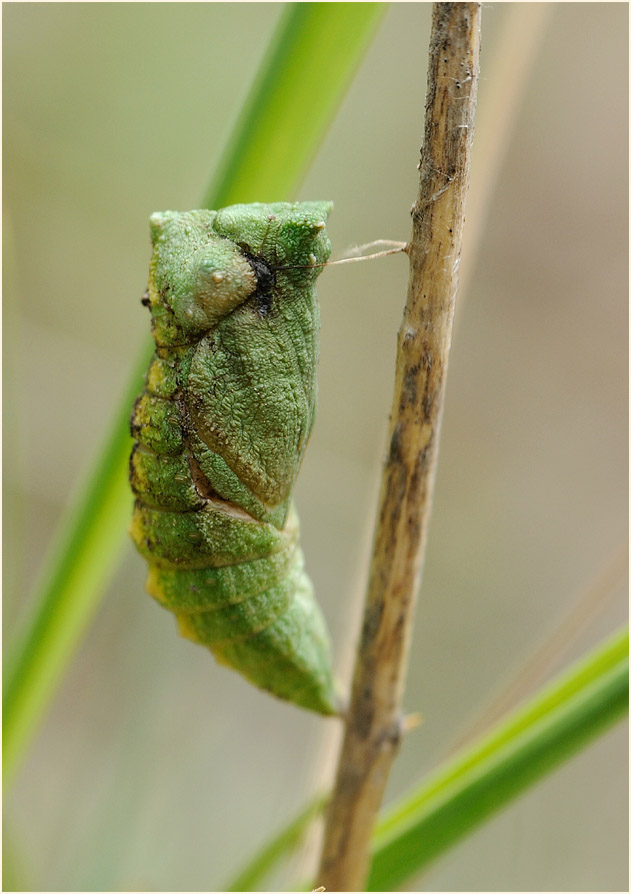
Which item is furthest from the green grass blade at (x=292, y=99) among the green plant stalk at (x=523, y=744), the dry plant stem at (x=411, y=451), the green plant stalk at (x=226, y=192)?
the green plant stalk at (x=523, y=744)

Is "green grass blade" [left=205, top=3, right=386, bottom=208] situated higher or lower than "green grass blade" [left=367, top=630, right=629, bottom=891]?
higher

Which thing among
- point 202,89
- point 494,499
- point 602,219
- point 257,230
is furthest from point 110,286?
point 257,230

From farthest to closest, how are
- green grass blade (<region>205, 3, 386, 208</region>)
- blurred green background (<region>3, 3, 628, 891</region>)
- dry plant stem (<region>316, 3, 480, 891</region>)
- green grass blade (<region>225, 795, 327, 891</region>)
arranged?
blurred green background (<region>3, 3, 628, 891</region>) < green grass blade (<region>225, 795, 327, 891</region>) < green grass blade (<region>205, 3, 386, 208</region>) < dry plant stem (<region>316, 3, 480, 891</region>)

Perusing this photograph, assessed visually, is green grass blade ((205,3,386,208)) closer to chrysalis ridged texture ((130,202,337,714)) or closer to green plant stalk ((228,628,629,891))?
chrysalis ridged texture ((130,202,337,714))

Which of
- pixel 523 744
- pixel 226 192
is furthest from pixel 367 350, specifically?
pixel 523 744

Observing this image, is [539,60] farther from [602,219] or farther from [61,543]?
[61,543]

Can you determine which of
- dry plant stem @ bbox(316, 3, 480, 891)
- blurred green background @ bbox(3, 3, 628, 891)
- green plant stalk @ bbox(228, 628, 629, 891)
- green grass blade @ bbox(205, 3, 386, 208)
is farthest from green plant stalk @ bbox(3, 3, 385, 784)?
blurred green background @ bbox(3, 3, 628, 891)

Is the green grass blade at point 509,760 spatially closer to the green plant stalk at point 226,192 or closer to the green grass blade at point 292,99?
the green plant stalk at point 226,192
